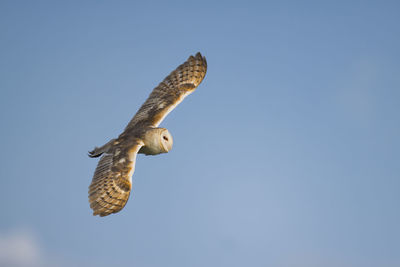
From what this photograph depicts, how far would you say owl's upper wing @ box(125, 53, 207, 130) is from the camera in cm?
1593

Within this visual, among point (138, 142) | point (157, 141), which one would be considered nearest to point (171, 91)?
point (157, 141)

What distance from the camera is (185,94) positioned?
16.7m

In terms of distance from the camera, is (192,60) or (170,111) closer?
(170,111)

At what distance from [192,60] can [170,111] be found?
2.74 m

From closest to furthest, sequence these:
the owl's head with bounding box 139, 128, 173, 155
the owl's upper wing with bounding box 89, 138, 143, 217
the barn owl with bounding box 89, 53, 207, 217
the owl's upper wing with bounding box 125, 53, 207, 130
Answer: the owl's upper wing with bounding box 89, 138, 143, 217 → the barn owl with bounding box 89, 53, 207, 217 → the owl's head with bounding box 139, 128, 173, 155 → the owl's upper wing with bounding box 125, 53, 207, 130

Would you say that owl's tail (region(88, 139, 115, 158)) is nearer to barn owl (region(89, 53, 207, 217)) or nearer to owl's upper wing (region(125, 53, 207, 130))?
barn owl (region(89, 53, 207, 217))

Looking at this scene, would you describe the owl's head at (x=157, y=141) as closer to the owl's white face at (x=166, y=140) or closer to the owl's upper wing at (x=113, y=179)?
the owl's white face at (x=166, y=140)

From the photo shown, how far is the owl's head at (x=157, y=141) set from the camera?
1412 cm

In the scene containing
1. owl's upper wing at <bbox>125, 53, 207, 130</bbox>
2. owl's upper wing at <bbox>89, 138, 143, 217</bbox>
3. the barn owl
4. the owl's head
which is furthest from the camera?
owl's upper wing at <bbox>125, 53, 207, 130</bbox>

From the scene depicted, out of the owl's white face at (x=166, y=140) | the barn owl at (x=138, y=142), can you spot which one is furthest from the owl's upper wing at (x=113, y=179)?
the owl's white face at (x=166, y=140)

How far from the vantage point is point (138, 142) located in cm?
1388

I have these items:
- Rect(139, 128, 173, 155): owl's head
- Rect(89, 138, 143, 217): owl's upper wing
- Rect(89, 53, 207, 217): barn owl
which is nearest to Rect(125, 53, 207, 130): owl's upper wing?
Rect(89, 53, 207, 217): barn owl

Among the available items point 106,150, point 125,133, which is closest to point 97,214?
point 106,150

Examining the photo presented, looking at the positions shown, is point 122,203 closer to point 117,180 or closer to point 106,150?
point 117,180
